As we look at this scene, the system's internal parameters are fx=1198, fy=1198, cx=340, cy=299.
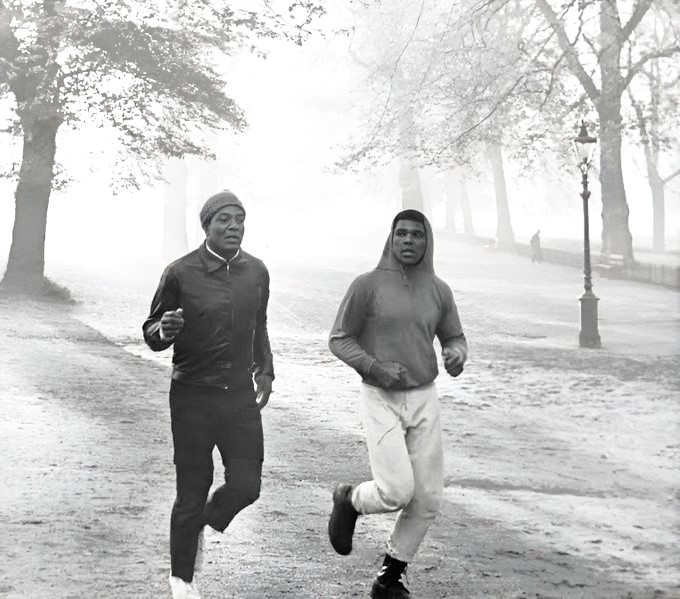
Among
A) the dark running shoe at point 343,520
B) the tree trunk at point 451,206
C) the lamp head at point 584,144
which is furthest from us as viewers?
the tree trunk at point 451,206

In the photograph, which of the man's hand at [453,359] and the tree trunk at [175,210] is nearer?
the man's hand at [453,359]

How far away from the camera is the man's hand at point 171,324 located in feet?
17.6

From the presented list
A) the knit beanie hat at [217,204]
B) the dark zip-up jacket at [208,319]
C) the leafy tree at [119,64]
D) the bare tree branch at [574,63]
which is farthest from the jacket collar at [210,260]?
the bare tree branch at [574,63]

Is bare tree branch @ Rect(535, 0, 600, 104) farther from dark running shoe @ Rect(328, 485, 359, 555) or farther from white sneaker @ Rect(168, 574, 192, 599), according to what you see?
white sneaker @ Rect(168, 574, 192, 599)

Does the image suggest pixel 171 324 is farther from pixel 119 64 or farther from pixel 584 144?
pixel 119 64

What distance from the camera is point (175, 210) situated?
136 ft

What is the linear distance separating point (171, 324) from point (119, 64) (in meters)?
18.2

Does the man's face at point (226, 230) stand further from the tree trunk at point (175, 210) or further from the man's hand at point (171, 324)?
the tree trunk at point (175, 210)

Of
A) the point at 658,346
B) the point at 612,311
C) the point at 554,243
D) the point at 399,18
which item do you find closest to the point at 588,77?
the point at 399,18

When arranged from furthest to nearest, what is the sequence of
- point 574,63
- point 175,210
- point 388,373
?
point 175,210
point 574,63
point 388,373

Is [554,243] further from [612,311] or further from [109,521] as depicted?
[109,521]

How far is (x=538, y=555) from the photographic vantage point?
777 centimetres

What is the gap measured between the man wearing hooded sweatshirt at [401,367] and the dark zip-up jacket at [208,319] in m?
0.50

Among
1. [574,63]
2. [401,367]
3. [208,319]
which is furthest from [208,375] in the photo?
[574,63]
